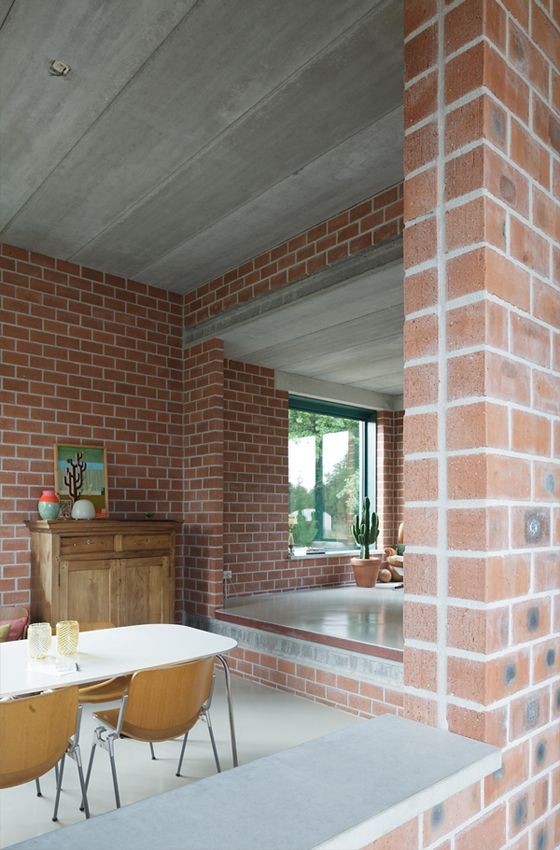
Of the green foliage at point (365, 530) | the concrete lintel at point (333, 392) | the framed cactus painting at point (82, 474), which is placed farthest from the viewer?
the green foliage at point (365, 530)

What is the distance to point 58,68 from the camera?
2.93 metres

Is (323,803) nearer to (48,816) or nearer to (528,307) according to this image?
(528,307)

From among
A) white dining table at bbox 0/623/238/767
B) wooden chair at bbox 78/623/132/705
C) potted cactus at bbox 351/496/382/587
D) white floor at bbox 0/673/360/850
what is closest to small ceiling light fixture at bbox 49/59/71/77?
white dining table at bbox 0/623/238/767

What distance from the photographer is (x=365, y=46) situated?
2.79 meters

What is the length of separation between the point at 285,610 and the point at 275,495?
1.66 meters

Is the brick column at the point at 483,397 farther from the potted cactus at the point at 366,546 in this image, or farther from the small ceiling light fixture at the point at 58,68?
the potted cactus at the point at 366,546

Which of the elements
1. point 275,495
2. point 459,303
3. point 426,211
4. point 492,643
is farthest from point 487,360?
point 275,495

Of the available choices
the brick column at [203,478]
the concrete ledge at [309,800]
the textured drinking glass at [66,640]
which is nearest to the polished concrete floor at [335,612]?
the brick column at [203,478]

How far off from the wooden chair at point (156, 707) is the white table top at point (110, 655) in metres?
0.08

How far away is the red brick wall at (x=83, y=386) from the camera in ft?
16.4

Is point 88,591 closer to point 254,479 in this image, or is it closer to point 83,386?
point 83,386

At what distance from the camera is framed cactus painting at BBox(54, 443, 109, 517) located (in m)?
5.20

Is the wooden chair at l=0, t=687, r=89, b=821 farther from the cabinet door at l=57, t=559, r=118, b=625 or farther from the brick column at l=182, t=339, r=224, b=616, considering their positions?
the brick column at l=182, t=339, r=224, b=616

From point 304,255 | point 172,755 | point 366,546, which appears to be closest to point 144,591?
point 172,755
